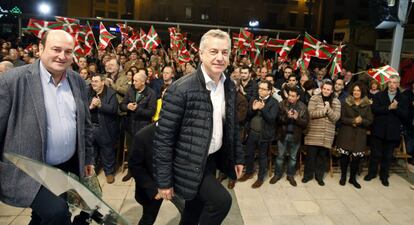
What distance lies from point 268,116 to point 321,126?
41.2 inches

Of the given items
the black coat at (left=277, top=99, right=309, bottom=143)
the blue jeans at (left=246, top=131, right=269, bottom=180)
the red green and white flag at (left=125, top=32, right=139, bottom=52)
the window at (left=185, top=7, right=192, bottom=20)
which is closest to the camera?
the black coat at (left=277, top=99, right=309, bottom=143)

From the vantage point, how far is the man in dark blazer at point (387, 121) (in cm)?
671

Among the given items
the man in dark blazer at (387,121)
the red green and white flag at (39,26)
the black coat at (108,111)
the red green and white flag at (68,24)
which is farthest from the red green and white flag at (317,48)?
the red green and white flag at (39,26)

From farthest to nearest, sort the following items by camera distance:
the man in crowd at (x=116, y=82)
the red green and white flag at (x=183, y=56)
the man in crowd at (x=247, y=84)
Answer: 1. the red green and white flag at (x=183, y=56)
2. the man in crowd at (x=116, y=82)
3. the man in crowd at (x=247, y=84)

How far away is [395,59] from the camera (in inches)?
283

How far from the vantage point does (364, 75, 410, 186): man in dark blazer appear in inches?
264

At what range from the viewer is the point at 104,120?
20.9ft

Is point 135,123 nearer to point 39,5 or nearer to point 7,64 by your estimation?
point 7,64

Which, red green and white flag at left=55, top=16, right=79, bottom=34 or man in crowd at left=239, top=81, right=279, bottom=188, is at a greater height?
red green and white flag at left=55, top=16, right=79, bottom=34

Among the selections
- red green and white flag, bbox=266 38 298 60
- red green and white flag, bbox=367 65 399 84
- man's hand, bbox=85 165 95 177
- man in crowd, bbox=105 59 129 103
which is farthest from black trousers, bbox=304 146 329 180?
red green and white flag, bbox=266 38 298 60

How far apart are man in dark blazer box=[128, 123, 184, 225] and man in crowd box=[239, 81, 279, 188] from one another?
10.0 ft

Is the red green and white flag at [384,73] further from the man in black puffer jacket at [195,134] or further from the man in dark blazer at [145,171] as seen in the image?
the man in dark blazer at [145,171]

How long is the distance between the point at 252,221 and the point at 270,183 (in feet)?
5.51

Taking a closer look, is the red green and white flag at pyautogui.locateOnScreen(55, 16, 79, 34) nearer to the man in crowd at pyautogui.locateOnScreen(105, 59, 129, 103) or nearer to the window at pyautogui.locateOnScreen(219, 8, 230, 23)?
the man in crowd at pyautogui.locateOnScreen(105, 59, 129, 103)
